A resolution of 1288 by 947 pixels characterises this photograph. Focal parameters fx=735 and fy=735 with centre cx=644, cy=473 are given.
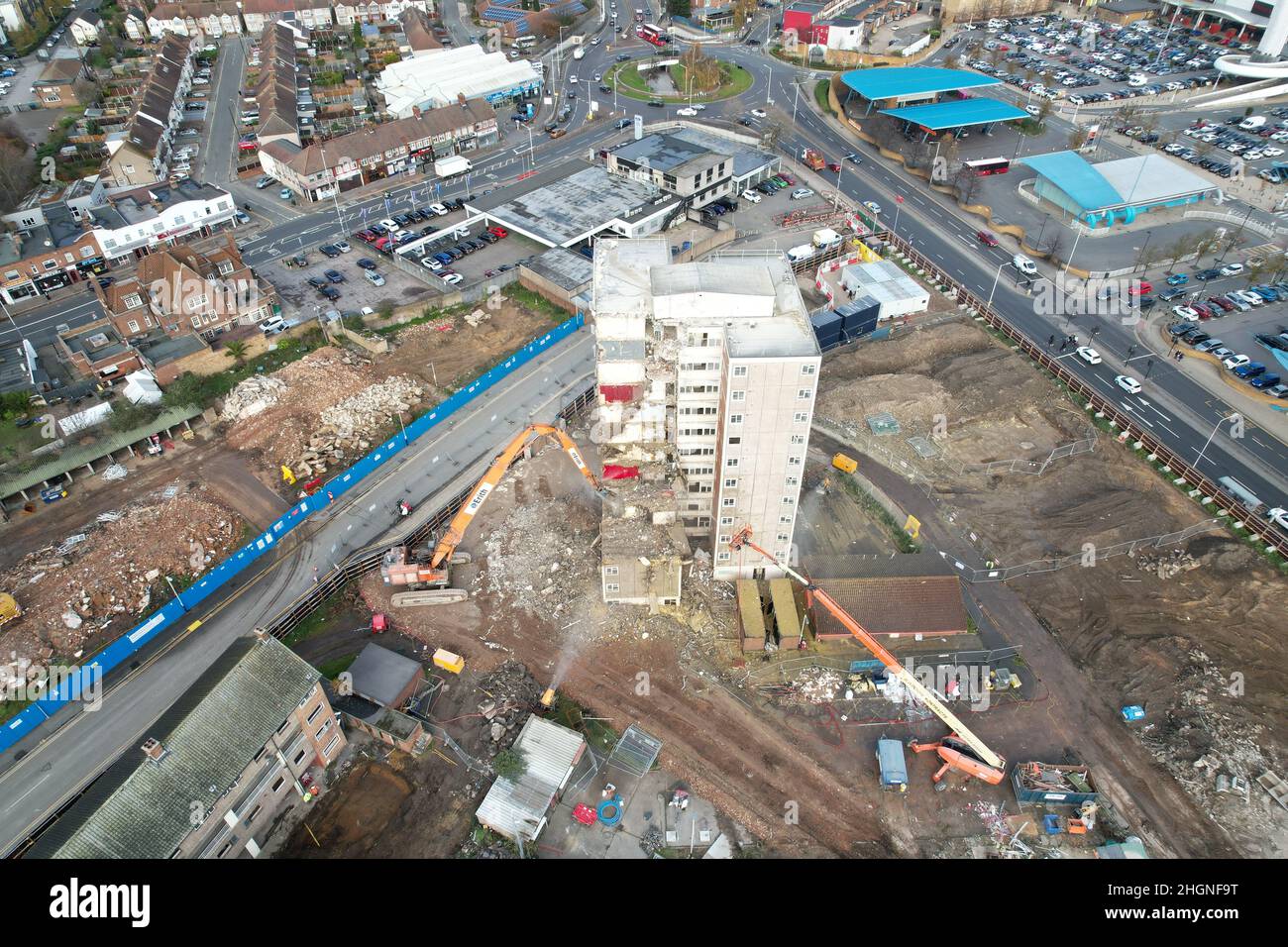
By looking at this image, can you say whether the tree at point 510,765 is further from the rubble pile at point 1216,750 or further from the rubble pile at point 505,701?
the rubble pile at point 1216,750

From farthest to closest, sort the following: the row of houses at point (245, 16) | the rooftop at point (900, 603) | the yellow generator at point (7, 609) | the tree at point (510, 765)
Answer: the row of houses at point (245, 16) < the yellow generator at point (7, 609) < the rooftop at point (900, 603) < the tree at point (510, 765)

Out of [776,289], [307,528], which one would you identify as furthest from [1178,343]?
[307,528]

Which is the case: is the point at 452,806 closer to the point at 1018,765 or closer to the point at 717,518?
the point at 717,518

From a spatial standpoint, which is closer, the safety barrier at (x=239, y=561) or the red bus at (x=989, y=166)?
the safety barrier at (x=239, y=561)

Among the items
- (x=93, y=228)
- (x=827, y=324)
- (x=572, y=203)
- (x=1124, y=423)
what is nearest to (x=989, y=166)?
(x=827, y=324)

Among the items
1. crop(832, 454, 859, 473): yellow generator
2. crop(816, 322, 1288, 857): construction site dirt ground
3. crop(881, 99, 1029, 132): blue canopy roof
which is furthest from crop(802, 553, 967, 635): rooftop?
crop(881, 99, 1029, 132): blue canopy roof

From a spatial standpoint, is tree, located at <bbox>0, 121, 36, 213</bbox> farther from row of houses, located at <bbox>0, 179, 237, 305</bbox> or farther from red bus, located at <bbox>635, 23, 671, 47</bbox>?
red bus, located at <bbox>635, 23, 671, 47</bbox>

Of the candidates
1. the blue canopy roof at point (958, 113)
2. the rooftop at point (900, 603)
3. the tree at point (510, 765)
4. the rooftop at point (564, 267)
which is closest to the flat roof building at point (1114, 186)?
the blue canopy roof at point (958, 113)
